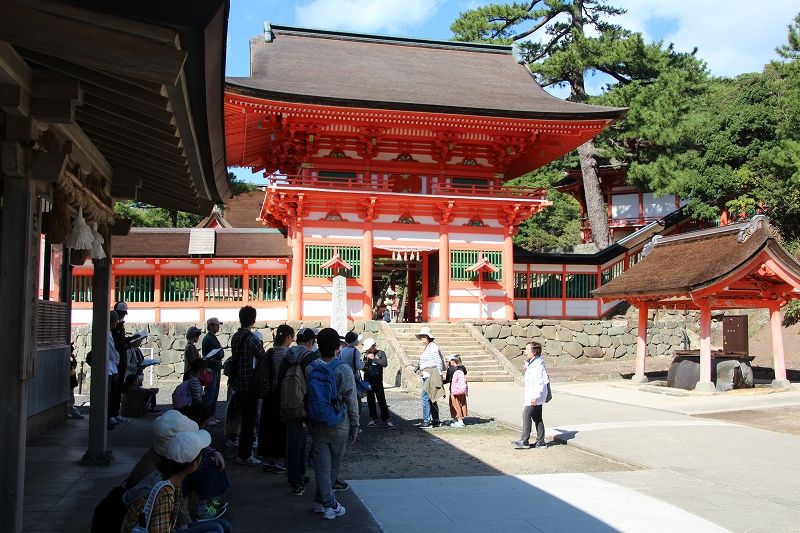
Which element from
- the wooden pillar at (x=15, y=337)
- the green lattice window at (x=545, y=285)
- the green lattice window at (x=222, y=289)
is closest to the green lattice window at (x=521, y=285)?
the green lattice window at (x=545, y=285)

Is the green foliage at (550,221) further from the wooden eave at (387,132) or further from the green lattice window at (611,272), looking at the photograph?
the wooden eave at (387,132)

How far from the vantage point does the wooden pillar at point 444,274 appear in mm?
24391

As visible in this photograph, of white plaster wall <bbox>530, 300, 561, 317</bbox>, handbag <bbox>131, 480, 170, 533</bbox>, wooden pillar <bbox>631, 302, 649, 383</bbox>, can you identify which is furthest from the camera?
white plaster wall <bbox>530, 300, 561, 317</bbox>

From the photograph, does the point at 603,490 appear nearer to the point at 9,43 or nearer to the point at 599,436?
the point at 599,436

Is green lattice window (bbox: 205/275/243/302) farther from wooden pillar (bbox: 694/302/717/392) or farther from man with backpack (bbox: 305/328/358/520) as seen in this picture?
man with backpack (bbox: 305/328/358/520)

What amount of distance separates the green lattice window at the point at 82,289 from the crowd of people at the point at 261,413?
12109 mm

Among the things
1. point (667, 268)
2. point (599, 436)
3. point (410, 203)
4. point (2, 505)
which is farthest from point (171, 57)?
point (410, 203)

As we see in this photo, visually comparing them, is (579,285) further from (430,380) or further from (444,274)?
(430,380)

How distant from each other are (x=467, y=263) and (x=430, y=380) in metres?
13.3

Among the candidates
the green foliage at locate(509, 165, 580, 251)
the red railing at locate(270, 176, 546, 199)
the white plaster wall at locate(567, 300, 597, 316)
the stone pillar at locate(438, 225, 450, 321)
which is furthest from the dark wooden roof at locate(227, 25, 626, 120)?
the green foliage at locate(509, 165, 580, 251)

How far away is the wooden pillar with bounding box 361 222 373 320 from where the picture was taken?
939 inches

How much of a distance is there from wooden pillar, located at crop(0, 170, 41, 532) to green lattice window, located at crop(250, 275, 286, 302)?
19.2 meters

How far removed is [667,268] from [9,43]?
16298mm

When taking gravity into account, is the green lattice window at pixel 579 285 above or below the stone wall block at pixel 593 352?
above
